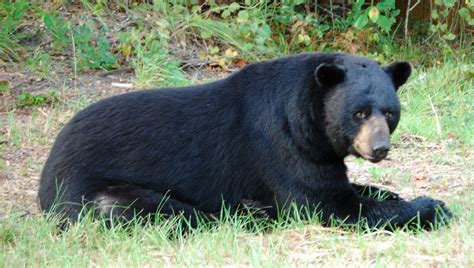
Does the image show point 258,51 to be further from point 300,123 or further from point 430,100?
point 300,123

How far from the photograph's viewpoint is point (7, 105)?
9.81 m

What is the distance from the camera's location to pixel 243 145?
6441mm

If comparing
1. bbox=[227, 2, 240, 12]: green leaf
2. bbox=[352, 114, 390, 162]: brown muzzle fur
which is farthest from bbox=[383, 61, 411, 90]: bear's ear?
bbox=[227, 2, 240, 12]: green leaf

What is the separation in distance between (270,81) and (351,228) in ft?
4.13

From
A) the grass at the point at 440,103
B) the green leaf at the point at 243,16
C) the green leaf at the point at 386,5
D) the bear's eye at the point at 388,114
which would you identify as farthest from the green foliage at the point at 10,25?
the bear's eye at the point at 388,114

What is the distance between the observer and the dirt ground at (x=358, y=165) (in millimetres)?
7272

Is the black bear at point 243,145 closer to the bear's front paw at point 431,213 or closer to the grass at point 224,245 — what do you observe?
the bear's front paw at point 431,213

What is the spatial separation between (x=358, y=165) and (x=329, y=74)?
2319 mm

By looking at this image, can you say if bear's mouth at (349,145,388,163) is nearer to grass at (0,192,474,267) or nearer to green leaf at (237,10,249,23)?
grass at (0,192,474,267)

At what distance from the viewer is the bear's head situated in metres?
5.92

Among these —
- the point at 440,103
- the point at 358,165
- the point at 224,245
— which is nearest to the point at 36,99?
the point at 358,165

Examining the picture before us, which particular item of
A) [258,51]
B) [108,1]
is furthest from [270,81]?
[108,1]

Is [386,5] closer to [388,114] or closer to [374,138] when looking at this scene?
[388,114]

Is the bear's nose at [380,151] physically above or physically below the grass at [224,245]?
above
